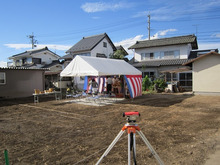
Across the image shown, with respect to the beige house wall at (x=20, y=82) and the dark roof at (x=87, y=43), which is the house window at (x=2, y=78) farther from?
the dark roof at (x=87, y=43)

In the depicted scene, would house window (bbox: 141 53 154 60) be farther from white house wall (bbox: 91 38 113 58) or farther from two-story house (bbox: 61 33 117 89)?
white house wall (bbox: 91 38 113 58)

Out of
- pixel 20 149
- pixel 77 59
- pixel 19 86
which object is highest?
pixel 77 59

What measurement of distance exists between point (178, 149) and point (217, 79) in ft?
35.7

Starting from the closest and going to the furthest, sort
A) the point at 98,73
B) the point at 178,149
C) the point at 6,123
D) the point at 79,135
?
the point at 178,149, the point at 79,135, the point at 6,123, the point at 98,73

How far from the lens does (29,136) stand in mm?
4602

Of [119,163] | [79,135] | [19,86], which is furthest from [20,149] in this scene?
[19,86]

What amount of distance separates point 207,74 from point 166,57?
6.51 m

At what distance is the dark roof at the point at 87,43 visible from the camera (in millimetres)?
19894

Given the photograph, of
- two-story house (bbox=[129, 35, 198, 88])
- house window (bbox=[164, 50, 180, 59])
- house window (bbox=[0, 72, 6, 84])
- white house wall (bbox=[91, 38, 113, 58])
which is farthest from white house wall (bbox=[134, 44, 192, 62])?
house window (bbox=[0, 72, 6, 84])

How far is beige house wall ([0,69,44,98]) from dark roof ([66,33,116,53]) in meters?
6.23

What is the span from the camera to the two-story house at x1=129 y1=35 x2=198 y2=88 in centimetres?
1708

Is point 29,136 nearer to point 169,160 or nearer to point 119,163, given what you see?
point 119,163

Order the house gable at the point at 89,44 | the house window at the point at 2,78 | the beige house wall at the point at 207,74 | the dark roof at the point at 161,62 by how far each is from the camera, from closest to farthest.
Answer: the beige house wall at the point at 207,74 < the house window at the point at 2,78 < the dark roof at the point at 161,62 < the house gable at the point at 89,44

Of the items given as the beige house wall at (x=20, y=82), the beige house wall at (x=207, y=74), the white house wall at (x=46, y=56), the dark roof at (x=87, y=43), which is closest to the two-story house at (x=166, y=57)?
the beige house wall at (x=207, y=74)
